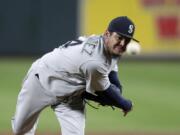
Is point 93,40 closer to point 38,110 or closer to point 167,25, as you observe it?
point 38,110

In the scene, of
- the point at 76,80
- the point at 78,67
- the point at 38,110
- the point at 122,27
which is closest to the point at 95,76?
the point at 78,67

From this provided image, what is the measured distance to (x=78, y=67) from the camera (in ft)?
22.6

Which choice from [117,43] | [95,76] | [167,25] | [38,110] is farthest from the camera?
[167,25]

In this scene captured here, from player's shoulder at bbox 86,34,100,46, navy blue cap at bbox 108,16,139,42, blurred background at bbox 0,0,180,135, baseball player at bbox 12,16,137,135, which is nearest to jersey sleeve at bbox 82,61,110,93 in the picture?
baseball player at bbox 12,16,137,135

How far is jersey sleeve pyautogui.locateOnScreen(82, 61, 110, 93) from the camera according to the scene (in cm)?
676

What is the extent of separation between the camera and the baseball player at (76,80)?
6719 mm

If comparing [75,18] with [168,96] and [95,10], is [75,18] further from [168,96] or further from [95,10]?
[168,96]

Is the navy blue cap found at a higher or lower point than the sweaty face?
higher

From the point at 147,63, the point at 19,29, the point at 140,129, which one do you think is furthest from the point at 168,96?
the point at 19,29

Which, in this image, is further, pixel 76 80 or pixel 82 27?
pixel 82 27

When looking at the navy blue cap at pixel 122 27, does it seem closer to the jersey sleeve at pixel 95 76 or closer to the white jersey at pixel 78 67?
the white jersey at pixel 78 67

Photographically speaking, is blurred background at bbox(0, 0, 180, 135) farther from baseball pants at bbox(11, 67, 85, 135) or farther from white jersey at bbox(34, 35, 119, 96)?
white jersey at bbox(34, 35, 119, 96)

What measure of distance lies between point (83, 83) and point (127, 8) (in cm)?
1119

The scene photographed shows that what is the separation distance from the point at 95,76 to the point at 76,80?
1.00ft
